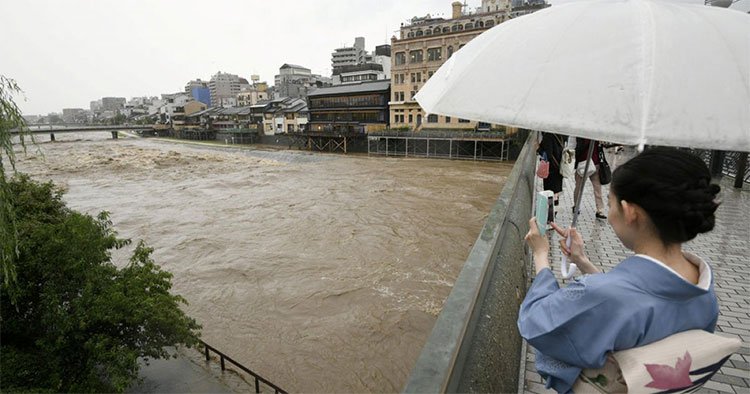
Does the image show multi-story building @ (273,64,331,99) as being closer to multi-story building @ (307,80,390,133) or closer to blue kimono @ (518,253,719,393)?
multi-story building @ (307,80,390,133)

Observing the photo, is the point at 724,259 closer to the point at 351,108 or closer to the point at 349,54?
the point at 351,108

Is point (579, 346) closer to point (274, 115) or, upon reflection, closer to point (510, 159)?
point (510, 159)

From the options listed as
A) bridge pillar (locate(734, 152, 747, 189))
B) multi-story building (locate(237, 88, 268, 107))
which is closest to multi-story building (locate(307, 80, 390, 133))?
bridge pillar (locate(734, 152, 747, 189))

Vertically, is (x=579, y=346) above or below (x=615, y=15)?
below

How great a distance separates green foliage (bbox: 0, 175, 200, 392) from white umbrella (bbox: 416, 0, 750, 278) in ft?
21.5

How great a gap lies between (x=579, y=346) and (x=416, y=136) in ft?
120

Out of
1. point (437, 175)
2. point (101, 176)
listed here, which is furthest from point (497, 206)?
point (101, 176)

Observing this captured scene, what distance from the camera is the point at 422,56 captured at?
133ft

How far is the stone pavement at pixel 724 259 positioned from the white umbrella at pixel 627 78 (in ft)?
7.37

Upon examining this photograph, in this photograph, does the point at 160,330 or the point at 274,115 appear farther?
the point at 274,115

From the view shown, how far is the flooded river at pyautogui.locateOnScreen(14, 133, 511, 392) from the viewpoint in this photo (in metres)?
8.16

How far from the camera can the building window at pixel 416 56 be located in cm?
4081

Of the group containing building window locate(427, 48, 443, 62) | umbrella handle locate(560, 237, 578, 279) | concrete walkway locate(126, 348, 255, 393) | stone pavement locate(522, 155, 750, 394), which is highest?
building window locate(427, 48, 443, 62)

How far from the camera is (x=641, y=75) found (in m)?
1.64
